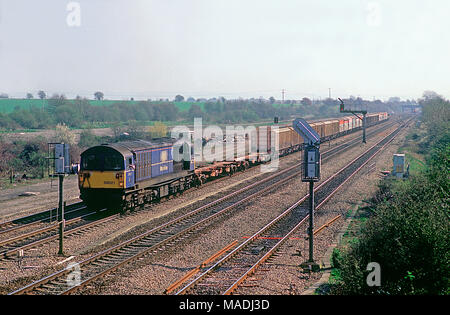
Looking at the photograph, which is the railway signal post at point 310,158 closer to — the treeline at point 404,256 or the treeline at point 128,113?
the treeline at point 404,256

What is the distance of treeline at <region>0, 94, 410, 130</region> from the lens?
73.6 m

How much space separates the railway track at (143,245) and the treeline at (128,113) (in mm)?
44370

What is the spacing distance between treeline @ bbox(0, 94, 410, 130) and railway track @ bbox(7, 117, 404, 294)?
44370 millimetres

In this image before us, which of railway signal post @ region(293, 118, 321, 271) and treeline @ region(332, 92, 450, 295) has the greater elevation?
railway signal post @ region(293, 118, 321, 271)

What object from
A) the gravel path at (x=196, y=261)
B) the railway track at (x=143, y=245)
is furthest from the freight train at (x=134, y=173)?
the gravel path at (x=196, y=261)

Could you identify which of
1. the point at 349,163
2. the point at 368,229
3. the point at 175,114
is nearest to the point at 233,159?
the point at 349,163

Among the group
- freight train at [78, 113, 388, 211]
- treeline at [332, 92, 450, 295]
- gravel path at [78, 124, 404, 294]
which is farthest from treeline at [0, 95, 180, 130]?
treeline at [332, 92, 450, 295]

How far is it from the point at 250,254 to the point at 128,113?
255 feet

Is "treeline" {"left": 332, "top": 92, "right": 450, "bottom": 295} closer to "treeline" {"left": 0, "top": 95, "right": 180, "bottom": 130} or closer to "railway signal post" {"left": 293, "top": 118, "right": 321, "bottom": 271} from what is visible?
"railway signal post" {"left": 293, "top": 118, "right": 321, "bottom": 271}

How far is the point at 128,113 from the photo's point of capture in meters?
89.8

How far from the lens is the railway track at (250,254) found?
1222 cm

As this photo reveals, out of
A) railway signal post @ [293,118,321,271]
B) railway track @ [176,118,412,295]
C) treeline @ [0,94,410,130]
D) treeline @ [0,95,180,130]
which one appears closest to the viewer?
railway track @ [176,118,412,295]

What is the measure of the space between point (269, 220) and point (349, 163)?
2344 cm
